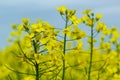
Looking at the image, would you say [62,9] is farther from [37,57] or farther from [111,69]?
[111,69]

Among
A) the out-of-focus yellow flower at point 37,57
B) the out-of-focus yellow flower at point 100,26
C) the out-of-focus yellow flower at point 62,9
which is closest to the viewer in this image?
the out-of-focus yellow flower at point 37,57

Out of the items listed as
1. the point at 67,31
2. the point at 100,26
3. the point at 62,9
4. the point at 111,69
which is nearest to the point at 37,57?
the point at 67,31

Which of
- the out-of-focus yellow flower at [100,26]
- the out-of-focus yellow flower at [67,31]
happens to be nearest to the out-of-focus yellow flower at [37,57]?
the out-of-focus yellow flower at [67,31]

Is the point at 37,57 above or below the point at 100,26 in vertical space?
below

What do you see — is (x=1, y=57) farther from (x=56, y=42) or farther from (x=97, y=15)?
(x=56, y=42)

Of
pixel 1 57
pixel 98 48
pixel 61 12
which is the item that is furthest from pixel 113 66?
pixel 1 57

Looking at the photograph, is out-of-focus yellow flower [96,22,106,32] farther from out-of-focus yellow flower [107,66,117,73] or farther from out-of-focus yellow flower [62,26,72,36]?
out-of-focus yellow flower [107,66,117,73]

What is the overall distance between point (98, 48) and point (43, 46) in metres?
1.78

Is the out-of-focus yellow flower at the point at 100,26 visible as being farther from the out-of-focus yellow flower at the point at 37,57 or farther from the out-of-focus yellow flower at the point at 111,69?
the out-of-focus yellow flower at the point at 111,69

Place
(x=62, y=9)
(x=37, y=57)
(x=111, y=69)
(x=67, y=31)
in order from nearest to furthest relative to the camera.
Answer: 1. (x=37, y=57)
2. (x=67, y=31)
3. (x=62, y=9)
4. (x=111, y=69)

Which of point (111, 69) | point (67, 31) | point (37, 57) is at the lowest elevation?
point (111, 69)

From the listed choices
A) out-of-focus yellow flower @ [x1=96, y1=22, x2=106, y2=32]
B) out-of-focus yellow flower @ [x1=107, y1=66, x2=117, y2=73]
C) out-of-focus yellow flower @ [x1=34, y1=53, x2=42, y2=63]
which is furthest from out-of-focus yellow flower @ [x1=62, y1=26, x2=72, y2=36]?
out-of-focus yellow flower @ [x1=107, y1=66, x2=117, y2=73]

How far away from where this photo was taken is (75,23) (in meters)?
4.87

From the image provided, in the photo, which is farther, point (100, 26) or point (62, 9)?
point (100, 26)
